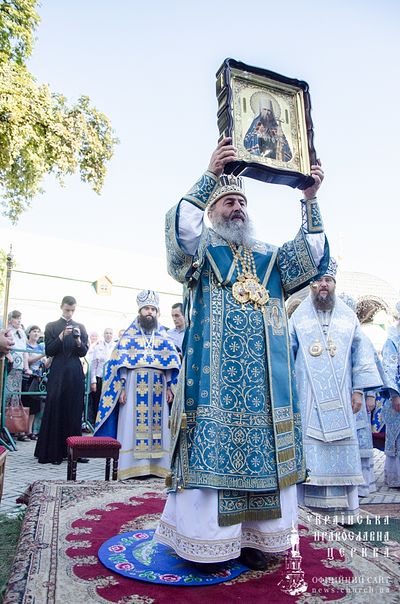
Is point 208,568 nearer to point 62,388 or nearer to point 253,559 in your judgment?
point 253,559

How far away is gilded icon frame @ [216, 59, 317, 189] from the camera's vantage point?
9.54ft

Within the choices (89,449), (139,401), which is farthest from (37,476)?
(89,449)

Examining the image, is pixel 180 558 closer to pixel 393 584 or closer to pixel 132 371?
pixel 393 584

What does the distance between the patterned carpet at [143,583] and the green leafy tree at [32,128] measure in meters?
8.02

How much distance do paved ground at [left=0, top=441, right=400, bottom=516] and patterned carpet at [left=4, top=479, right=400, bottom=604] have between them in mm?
1115

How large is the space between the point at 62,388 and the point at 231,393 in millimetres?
4847

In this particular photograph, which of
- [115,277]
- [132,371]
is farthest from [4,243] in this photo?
[132,371]

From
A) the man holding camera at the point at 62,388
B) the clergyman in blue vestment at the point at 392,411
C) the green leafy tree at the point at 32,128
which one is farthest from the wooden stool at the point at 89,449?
the green leafy tree at the point at 32,128

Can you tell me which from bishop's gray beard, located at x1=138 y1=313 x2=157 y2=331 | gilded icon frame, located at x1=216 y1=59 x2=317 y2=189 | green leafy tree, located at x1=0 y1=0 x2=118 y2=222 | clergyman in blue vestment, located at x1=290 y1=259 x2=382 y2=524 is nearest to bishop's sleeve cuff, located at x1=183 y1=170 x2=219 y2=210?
gilded icon frame, located at x1=216 y1=59 x2=317 y2=189

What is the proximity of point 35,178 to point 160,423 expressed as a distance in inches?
277

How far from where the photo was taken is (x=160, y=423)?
6.22 metres

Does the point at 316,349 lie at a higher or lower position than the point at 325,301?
lower

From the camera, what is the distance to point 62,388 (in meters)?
7.20

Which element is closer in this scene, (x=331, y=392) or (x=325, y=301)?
(x=331, y=392)
